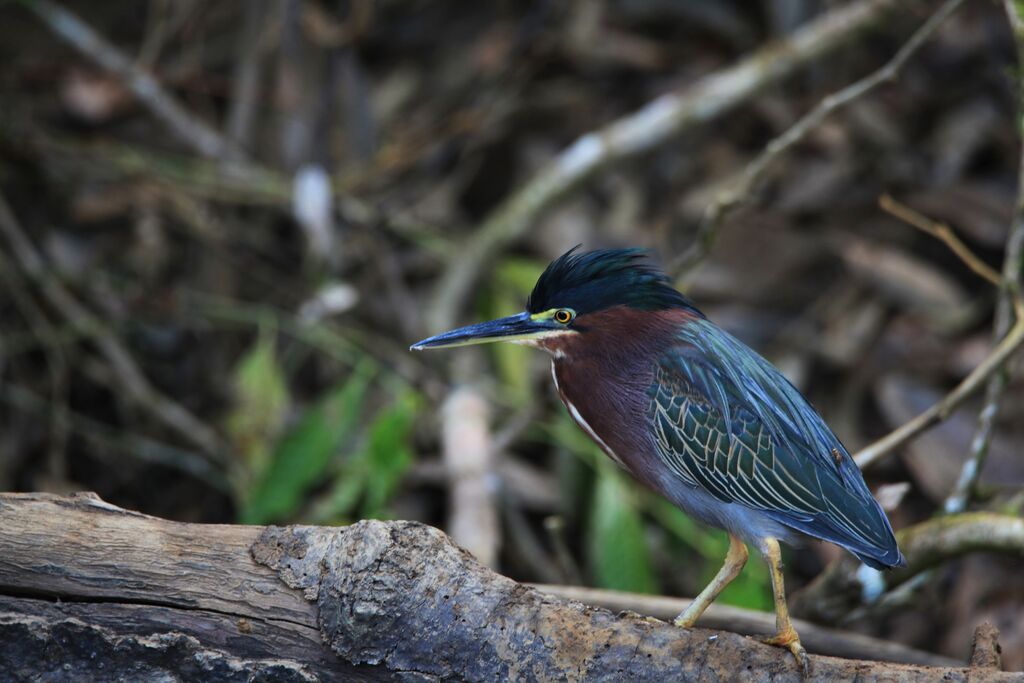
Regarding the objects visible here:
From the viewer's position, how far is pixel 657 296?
3.07 metres

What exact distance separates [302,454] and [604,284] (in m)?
2.36

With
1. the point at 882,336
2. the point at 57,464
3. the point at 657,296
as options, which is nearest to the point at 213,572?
the point at 657,296

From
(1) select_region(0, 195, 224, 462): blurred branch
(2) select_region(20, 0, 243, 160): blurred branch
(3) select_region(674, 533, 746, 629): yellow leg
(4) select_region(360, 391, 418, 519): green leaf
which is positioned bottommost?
(3) select_region(674, 533, 746, 629): yellow leg

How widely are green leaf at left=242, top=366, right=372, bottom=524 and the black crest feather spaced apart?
7.23 ft

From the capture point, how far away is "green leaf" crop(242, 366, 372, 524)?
4.91 meters

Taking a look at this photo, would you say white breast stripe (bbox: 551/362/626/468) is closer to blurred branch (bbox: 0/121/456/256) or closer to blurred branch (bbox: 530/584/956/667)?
blurred branch (bbox: 530/584/956/667)

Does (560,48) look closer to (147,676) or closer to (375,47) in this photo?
(375,47)

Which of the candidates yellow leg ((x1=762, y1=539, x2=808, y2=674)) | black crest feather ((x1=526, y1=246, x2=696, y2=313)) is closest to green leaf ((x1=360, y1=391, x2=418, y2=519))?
black crest feather ((x1=526, y1=246, x2=696, y2=313))

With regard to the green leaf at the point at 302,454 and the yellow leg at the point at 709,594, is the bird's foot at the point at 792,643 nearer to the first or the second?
the yellow leg at the point at 709,594

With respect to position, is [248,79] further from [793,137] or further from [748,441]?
[748,441]

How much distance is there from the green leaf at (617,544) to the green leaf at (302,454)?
45.8 inches

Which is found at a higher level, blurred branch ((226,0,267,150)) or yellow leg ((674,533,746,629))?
blurred branch ((226,0,267,150))

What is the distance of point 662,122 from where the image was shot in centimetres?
597

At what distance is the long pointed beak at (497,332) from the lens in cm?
307
